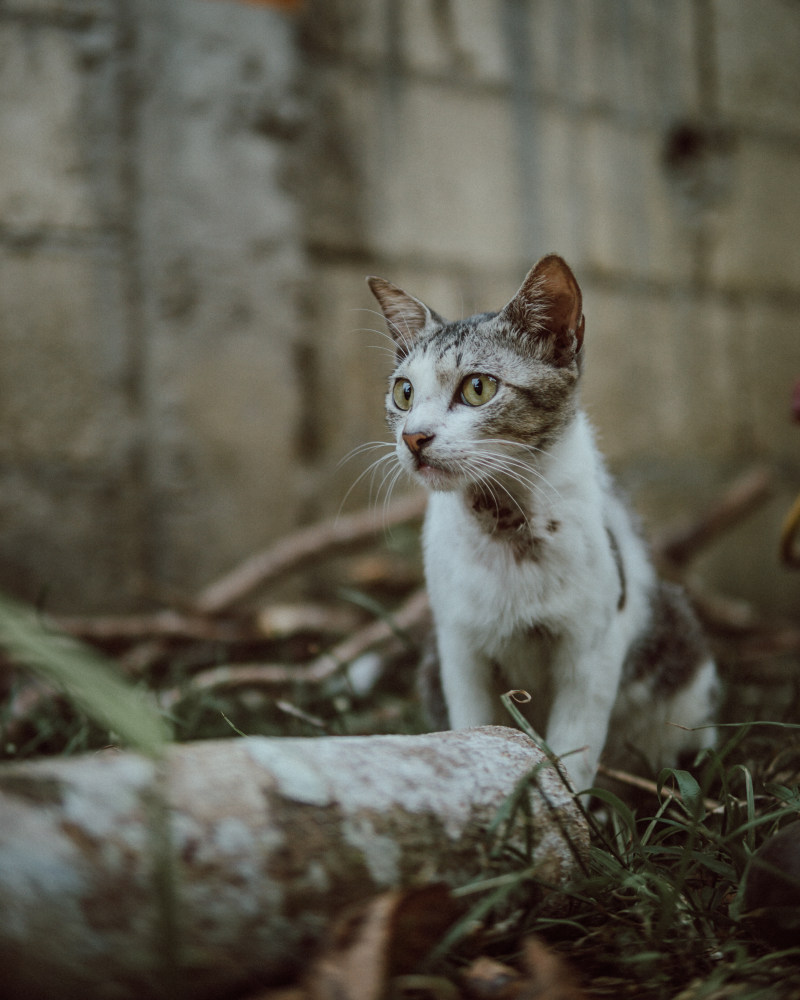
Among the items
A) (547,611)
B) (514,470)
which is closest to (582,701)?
(547,611)

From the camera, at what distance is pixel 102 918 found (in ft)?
2.68

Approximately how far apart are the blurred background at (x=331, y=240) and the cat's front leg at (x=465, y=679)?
71.1 inches

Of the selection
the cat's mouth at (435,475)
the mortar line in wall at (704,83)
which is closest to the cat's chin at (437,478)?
the cat's mouth at (435,475)

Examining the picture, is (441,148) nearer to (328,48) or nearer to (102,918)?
(328,48)

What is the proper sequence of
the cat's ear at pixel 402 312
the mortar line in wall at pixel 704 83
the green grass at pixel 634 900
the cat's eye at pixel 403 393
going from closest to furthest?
the green grass at pixel 634 900
the cat's eye at pixel 403 393
the cat's ear at pixel 402 312
the mortar line in wall at pixel 704 83

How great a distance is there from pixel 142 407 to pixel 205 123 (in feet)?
3.66

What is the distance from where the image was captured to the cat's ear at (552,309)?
1.61 m

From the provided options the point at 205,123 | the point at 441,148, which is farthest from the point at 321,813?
the point at 441,148

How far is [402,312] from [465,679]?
848mm

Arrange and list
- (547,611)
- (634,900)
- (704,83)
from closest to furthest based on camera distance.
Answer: (634,900)
(547,611)
(704,83)

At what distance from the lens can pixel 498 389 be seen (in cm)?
165

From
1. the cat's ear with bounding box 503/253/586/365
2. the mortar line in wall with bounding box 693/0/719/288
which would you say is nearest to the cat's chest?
the cat's ear with bounding box 503/253/586/365

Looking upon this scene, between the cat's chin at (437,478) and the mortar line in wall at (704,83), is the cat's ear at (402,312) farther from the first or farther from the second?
the mortar line in wall at (704,83)

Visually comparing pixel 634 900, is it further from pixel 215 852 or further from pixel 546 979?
pixel 215 852
